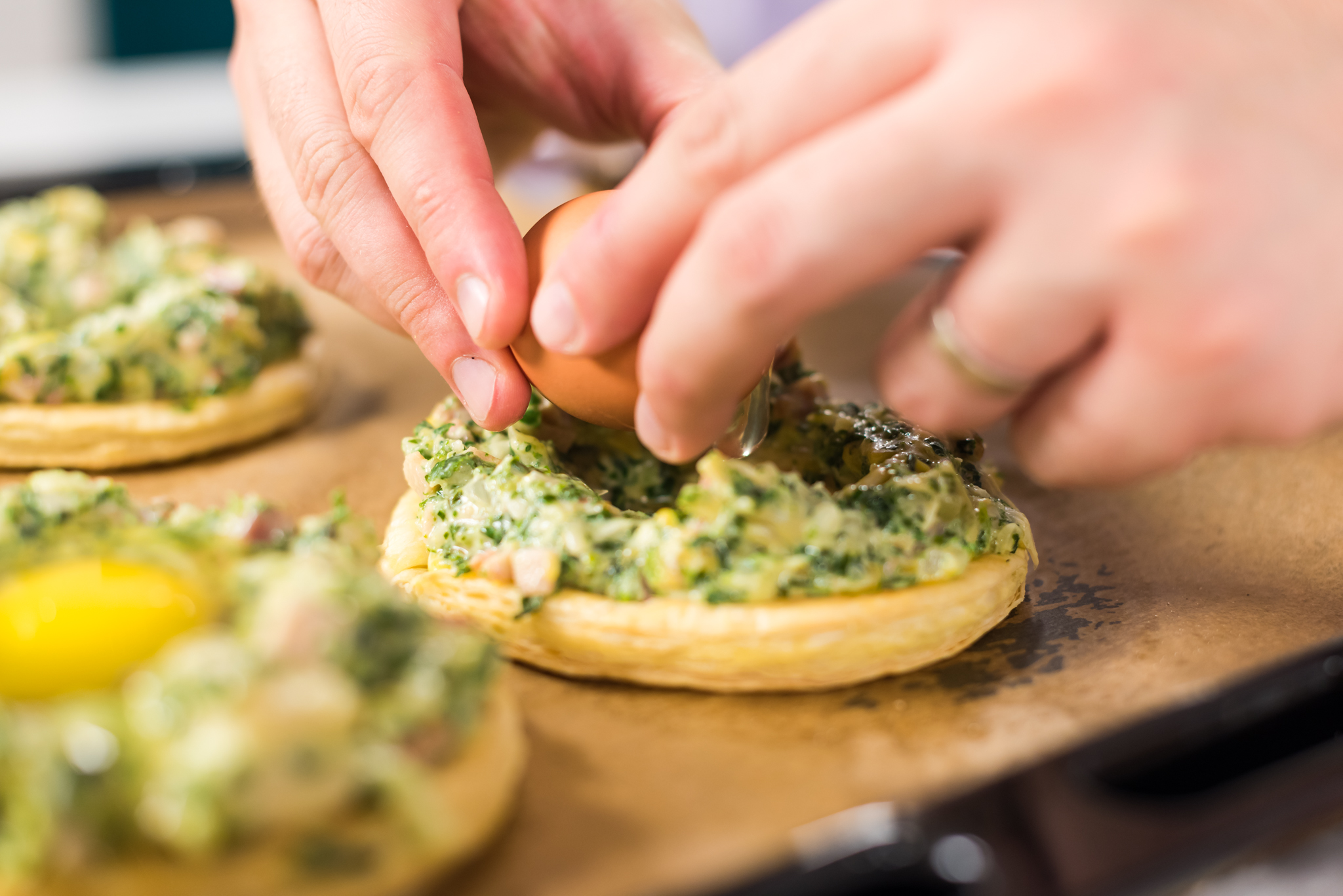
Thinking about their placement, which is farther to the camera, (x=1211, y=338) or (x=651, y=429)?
(x=651, y=429)

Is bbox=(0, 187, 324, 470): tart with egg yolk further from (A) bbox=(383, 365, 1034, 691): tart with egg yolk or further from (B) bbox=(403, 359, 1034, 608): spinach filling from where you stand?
(A) bbox=(383, 365, 1034, 691): tart with egg yolk

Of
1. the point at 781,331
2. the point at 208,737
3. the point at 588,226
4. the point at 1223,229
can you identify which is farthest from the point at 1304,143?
the point at 208,737

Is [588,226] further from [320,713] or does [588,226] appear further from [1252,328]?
[1252,328]

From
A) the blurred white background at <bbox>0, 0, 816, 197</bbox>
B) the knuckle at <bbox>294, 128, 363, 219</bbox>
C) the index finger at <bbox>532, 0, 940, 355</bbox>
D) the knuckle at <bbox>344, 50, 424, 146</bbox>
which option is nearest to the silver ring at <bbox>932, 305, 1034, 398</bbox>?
the index finger at <bbox>532, 0, 940, 355</bbox>

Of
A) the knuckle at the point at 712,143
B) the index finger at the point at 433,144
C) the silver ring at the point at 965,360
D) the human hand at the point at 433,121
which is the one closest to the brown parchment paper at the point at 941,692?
the silver ring at the point at 965,360

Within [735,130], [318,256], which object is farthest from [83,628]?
[318,256]

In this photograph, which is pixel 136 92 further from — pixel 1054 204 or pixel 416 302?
pixel 1054 204

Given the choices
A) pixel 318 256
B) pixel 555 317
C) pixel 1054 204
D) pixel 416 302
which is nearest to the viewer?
pixel 1054 204

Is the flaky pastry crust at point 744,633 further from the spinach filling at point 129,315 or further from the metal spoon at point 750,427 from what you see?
the spinach filling at point 129,315
